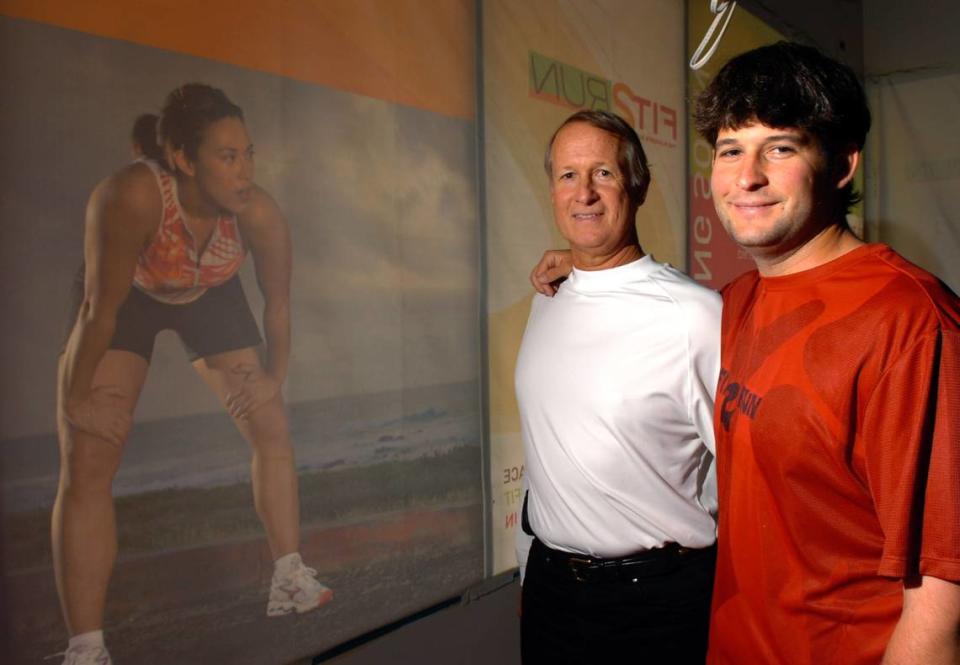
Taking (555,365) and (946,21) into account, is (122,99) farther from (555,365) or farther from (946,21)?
(946,21)

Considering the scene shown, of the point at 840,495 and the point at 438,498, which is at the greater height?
the point at 840,495

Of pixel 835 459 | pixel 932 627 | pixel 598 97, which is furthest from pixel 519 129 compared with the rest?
pixel 932 627

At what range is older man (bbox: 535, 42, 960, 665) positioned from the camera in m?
0.87

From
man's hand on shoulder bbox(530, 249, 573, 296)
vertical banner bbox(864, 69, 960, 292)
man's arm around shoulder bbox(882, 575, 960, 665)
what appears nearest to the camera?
man's arm around shoulder bbox(882, 575, 960, 665)

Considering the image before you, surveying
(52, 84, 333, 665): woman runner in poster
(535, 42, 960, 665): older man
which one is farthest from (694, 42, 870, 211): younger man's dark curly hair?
(52, 84, 333, 665): woman runner in poster

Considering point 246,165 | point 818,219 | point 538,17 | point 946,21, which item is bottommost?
point 818,219

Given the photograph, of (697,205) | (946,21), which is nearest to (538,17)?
(697,205)

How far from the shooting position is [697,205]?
358cm

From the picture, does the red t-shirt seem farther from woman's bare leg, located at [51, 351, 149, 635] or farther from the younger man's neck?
woman's bare leg, located at [51, 351, 149, 635]

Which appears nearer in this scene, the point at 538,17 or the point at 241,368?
the point at 241,368

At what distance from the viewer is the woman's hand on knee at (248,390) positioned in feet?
5.76

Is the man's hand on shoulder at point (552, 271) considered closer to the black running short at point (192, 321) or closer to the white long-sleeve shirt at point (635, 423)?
the white long-sleeve shirt at point (635, 423)

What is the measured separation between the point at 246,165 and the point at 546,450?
93 centimetres

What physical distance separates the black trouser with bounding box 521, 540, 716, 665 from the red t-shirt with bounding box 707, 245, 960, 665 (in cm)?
20
